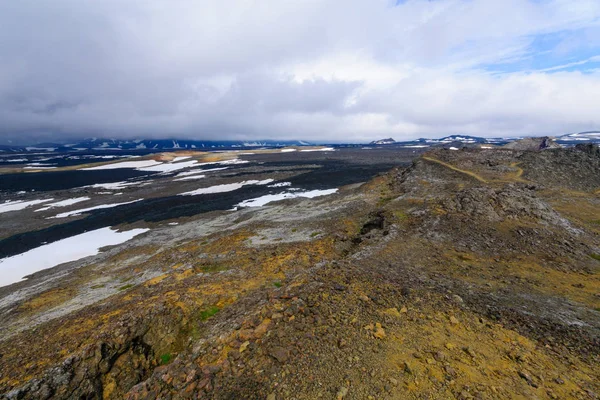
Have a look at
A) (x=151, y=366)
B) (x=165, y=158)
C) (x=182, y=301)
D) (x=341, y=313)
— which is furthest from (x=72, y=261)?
(x=165, y=158)

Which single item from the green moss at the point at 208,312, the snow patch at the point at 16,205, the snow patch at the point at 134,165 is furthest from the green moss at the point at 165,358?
the snow patch at the point at 134,165

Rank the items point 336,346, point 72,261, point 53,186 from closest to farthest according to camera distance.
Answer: point 336,346, point 72,261, point 53,186

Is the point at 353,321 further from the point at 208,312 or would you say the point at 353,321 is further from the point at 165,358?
the point at 165,358

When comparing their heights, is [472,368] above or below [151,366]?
above

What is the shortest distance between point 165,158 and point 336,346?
6619 inches

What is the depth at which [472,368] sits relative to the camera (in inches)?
359

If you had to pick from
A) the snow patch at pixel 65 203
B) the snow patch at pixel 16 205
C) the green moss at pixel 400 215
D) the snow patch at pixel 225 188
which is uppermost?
the green moss at pixel 400 215

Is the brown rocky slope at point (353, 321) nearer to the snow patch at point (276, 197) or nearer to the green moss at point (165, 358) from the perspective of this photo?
the green moss at point (165, 358)

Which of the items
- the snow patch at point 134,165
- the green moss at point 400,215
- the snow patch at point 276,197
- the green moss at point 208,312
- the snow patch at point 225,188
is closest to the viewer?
the green moss at point 208,312

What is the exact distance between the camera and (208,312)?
14492 millimetres

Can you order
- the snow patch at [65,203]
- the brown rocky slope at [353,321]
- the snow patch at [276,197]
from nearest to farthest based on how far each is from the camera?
the brown rocky slope at [353,321] → the snow patch at [276,197] → the snow patch at [65,203]

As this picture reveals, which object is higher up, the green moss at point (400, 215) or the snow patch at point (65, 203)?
the green moss at point (400, 215)

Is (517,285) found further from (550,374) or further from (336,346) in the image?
(336,346)

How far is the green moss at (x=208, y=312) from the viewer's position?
46.3ft
